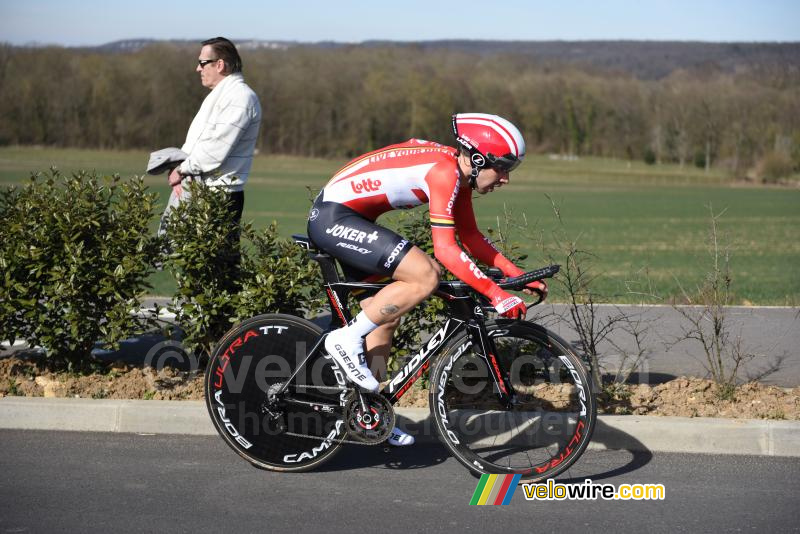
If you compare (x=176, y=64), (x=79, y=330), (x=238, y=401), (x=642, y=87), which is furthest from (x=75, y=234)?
(x=642, y=87)

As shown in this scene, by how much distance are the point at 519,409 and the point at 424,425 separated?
21.6 inches

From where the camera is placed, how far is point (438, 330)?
17.5 feet

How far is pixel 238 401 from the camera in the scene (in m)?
5.51

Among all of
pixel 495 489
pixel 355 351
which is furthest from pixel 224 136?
pixel 495 489

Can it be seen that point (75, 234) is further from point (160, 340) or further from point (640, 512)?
point (640, 512)

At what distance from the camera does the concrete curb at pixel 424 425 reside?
5707 millimetres

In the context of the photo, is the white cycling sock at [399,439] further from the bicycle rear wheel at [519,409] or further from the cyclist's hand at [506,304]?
the cyclist's hand at [506,304]

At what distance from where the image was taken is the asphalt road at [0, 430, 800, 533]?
4645mm

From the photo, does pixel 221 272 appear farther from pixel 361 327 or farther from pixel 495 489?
pixel 495 489

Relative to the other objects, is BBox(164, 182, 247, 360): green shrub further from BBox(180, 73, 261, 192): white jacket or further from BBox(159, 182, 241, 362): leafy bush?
BBox(180, 73, 261, 192): white jacket

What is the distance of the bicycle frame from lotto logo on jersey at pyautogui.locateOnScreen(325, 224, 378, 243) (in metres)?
0.15

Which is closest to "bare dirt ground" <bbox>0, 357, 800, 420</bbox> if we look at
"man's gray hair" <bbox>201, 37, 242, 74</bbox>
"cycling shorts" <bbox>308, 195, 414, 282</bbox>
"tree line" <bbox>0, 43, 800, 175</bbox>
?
"cycling shorts" <bbox>308, 195, 414, 282</bbox>

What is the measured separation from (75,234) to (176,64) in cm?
12587

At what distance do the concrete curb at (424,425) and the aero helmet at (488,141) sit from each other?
1416mm
